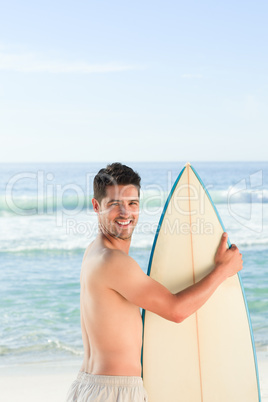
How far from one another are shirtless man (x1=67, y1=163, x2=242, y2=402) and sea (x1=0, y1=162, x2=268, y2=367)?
321 cm

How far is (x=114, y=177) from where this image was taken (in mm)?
1753

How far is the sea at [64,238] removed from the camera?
575 cm

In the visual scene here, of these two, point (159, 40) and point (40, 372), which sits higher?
point (159, 40)

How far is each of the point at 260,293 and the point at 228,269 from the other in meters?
5.56

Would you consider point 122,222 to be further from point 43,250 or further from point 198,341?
point 43,250

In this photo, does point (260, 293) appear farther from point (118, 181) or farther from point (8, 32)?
point (8, 32)

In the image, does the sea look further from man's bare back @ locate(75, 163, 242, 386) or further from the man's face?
the man's face

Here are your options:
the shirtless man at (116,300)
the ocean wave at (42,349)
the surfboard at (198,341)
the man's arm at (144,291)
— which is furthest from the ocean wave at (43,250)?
the man's arm at (144,291)

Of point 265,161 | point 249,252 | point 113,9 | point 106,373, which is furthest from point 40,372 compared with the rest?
point 265,161

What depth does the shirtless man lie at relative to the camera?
5.29 ft

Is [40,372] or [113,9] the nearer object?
[40,372]

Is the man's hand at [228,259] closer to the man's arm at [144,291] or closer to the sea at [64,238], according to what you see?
the man's arm at [144,291]

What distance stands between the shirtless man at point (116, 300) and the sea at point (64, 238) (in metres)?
3.21

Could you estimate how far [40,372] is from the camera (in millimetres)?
4195
